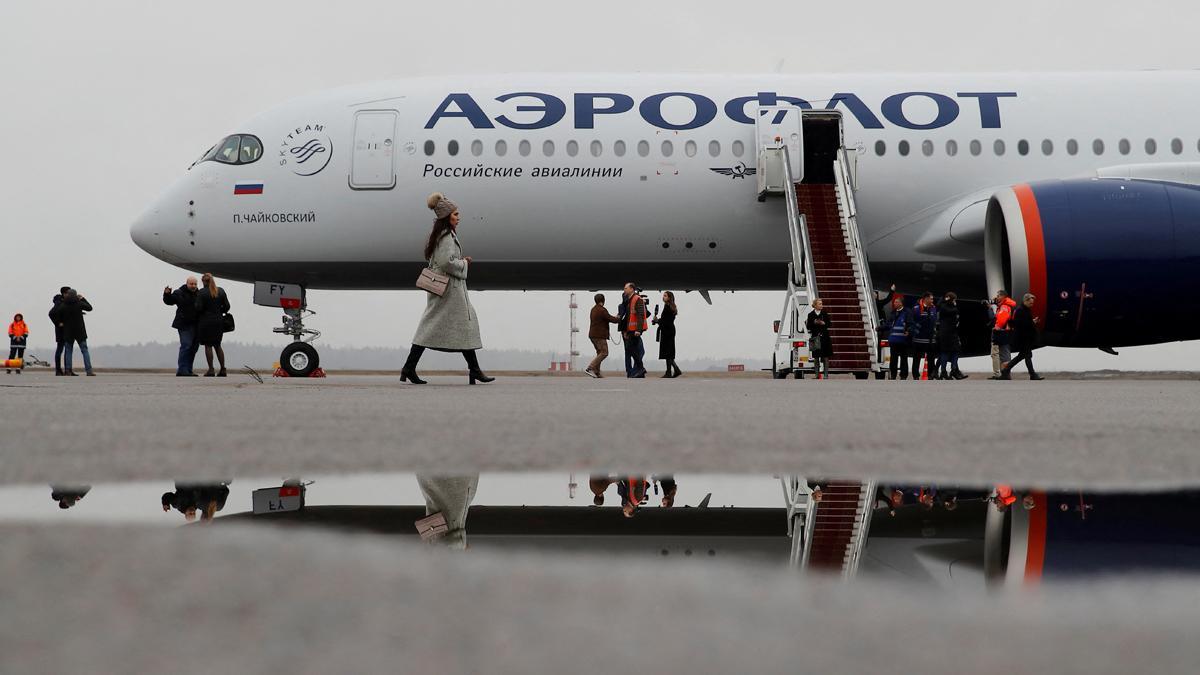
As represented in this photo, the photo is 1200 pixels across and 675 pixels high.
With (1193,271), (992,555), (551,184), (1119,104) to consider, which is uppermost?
(1119,104)

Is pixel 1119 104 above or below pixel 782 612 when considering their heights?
above

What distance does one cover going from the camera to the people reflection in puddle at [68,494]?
192 centimetres

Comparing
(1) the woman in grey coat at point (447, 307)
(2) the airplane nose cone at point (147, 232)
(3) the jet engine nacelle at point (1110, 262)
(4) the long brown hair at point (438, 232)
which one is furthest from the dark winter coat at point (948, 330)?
(2) the airplane nose cone at point (147, 232)

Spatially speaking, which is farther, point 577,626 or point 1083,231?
point 1083,231

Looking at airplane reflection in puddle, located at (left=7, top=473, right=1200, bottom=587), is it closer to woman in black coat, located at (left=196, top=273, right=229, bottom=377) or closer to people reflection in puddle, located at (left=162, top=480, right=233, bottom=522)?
people reflection in puddle, located at (left=162, top=480, right=233, bottom=522)

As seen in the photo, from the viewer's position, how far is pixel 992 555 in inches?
55.6

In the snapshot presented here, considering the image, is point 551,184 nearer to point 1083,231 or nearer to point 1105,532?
point 1083,231

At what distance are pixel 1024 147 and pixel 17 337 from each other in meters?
18.3

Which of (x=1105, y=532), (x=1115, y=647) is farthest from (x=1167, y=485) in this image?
(x=1115, y=647)

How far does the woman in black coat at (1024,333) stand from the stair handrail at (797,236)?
87.8 inches

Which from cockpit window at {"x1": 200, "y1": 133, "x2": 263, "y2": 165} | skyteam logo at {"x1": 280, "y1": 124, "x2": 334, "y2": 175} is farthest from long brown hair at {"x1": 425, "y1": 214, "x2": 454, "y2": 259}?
cockpit window at {"x1": 200, "y1": 133, "x2": 263, "y2": 165}

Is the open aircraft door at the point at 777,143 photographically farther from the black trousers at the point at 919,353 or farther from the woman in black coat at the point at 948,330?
the black trousers at the point at 919,353

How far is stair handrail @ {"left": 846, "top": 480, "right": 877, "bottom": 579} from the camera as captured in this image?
1.33 meters

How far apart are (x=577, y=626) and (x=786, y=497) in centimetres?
125
